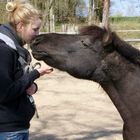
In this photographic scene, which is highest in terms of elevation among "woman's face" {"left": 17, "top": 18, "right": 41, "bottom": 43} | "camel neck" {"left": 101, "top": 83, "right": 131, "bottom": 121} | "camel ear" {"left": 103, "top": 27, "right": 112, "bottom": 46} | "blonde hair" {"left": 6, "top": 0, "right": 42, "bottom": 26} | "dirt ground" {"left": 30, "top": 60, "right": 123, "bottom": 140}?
"blonde hair" {"left": 6, "top": 0, "right": 42, "bottom": 26}

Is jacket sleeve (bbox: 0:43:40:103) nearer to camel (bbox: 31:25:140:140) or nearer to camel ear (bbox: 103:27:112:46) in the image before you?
camel (bbox: 31:25:140:140)

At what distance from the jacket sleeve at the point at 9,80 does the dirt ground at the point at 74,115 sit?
2.21m

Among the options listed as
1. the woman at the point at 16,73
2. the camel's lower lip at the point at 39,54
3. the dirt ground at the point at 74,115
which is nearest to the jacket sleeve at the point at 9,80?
the woman at the point at 16,73

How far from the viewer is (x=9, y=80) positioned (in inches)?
121

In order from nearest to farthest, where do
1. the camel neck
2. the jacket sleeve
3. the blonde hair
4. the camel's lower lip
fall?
the jacket sleeve
the blonde hair
the camel's lower lip
the camel neck

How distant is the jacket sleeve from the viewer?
3.04 m

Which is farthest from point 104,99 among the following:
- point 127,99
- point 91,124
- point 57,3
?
point 57,3

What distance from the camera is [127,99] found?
3.66 m


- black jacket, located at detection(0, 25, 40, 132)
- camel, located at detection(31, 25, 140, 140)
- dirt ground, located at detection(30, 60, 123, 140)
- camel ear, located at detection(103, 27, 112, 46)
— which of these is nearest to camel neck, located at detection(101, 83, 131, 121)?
camel, located at detection(31, 25, 140, 140)

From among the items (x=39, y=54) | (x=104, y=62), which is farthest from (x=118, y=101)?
(x=39, y=54)

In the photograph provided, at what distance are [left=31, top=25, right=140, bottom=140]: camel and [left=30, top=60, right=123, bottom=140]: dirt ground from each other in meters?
1.57

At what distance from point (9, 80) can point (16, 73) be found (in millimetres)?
137

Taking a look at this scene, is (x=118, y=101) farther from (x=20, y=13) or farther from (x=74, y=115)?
(x=74, y=115)

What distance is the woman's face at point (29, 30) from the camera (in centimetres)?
329
